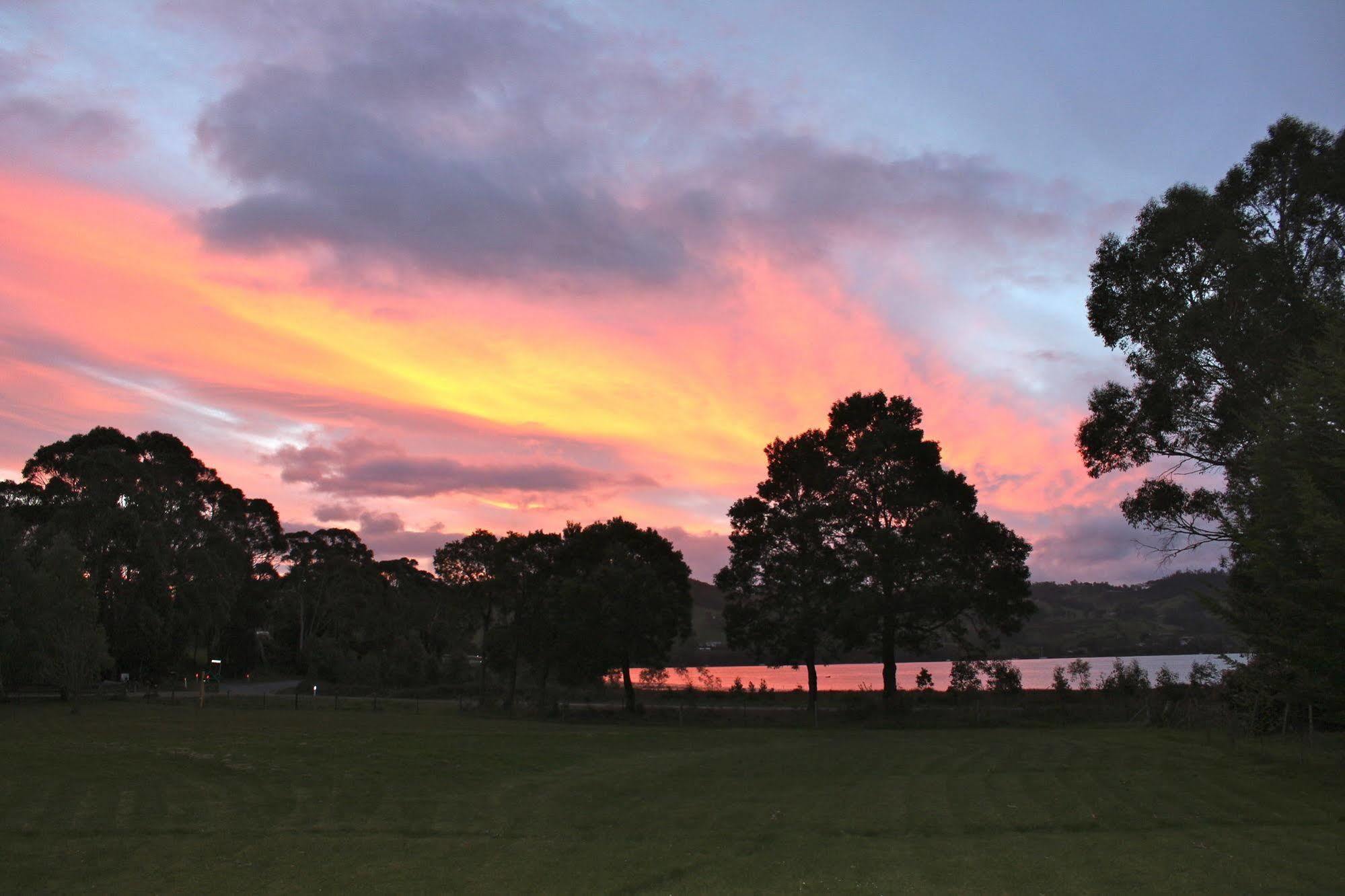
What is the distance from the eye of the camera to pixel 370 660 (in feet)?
234

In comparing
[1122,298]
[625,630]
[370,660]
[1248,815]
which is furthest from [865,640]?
[370,660]

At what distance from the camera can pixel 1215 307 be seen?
94.0 ft

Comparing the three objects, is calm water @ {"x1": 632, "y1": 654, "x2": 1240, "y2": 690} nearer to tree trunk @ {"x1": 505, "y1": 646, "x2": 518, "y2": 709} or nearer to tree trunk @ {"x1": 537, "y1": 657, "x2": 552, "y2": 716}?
tree trunk @ {"x1": 537, "y1": 657, "x2": 552, "y2": 716}

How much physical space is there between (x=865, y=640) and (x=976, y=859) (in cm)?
2679

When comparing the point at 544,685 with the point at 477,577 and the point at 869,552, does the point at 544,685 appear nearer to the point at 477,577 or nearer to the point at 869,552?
the point at 477,577

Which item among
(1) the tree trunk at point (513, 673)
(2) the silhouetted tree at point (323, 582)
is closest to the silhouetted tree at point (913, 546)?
(1) the tree trunk at point (513, 673)

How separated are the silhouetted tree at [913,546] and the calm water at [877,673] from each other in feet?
30.5

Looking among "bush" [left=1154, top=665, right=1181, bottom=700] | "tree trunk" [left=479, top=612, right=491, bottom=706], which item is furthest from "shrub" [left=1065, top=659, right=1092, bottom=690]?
"tree trunk" [left=479, top=612, right=491, bottom=706]

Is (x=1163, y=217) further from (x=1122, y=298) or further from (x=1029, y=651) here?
(x=1029, y=651)

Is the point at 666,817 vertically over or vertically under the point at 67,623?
under

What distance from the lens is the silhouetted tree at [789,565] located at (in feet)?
135

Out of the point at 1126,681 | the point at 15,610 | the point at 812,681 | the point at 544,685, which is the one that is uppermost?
the point at 15,610

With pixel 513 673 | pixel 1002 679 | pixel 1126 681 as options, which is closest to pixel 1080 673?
pixel 1126 681

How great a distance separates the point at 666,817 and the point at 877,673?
395ft
